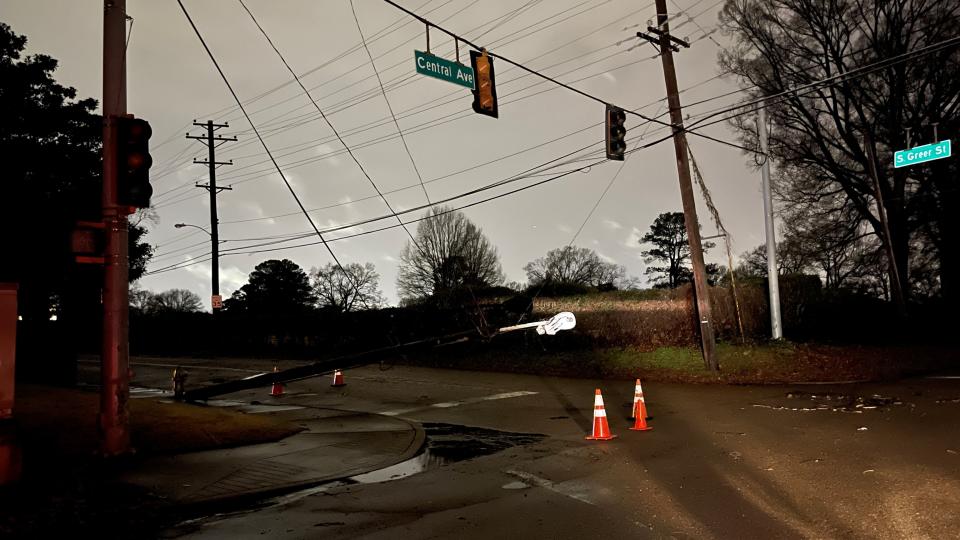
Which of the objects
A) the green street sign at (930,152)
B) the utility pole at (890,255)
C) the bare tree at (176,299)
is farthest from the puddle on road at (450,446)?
the bare tree at (176,299)

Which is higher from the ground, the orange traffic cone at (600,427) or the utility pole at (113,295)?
the utility pole at (113,295)

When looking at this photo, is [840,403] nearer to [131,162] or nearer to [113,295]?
[113,295]

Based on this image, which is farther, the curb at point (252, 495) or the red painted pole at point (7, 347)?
the red painted pole at point (7, 347)

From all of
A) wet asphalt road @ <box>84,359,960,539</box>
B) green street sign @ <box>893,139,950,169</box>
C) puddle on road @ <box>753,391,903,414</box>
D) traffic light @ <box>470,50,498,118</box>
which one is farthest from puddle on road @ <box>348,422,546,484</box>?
green street sign @ <box>893,139,950,169</box>

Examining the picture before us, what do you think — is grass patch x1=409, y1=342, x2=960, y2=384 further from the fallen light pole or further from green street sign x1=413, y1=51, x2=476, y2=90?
green street sign x1=413, y1=51, x2=476, y2=90

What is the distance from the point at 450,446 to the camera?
416 inches

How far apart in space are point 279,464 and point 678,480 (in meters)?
5.09

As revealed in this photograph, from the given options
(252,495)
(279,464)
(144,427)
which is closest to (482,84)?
(279,464)

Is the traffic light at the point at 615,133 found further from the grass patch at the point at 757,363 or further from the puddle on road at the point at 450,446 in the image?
the grass patch at the point at 757,363

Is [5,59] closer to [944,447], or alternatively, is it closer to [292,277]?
[944,447]

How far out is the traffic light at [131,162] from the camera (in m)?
8.59

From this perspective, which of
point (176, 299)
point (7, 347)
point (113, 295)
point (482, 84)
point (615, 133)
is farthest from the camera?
point (176, 299)

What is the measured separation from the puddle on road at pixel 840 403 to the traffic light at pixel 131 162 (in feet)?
37.5

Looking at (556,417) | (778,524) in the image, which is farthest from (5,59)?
(778,524)
